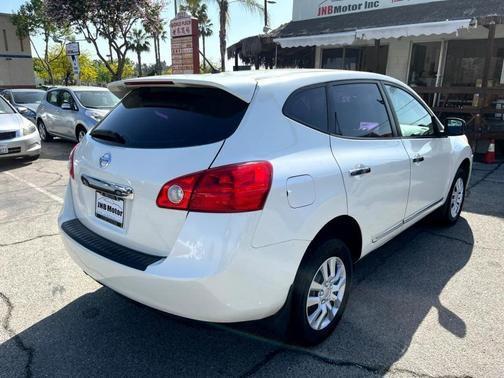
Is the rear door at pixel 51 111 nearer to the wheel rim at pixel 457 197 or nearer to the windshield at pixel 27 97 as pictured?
the windshield at pixel 27 97

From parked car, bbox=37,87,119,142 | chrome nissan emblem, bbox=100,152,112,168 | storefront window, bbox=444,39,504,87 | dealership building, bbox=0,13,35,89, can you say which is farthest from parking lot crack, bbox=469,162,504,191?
dealership building, bbox=0,13,35,89

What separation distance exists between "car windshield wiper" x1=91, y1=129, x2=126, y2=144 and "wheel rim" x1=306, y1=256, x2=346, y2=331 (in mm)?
1456

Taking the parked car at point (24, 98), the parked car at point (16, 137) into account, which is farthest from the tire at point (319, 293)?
the parked car at point (24, 98)

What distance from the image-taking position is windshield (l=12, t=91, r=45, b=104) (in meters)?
14.3

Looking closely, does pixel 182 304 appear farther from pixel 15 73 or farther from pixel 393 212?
pixel 15 73

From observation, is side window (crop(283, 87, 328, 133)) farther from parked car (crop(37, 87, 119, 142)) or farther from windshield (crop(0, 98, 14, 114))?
windshield (crop(0, 98, 14, 114))

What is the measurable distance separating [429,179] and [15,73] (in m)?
41.0

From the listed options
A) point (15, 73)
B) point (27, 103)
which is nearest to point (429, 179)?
point (27, 103)

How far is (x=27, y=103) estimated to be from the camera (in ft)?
46.7

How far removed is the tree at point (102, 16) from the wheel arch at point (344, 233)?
61.4 feet

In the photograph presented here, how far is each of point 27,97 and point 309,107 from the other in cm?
1483

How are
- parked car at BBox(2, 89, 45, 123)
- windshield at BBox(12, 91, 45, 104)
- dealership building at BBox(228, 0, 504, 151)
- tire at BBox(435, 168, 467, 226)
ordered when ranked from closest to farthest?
tire at BBox(435, 168, 467, 226)
dealership building at BBox(228, 0, 504, 151)
parked car at BBox(2, 89, 45, 123)
windshield at BBox(12, 91, 45, 104)

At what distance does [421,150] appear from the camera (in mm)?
3574

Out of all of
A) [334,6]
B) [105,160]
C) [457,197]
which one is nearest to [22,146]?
[105,160]
